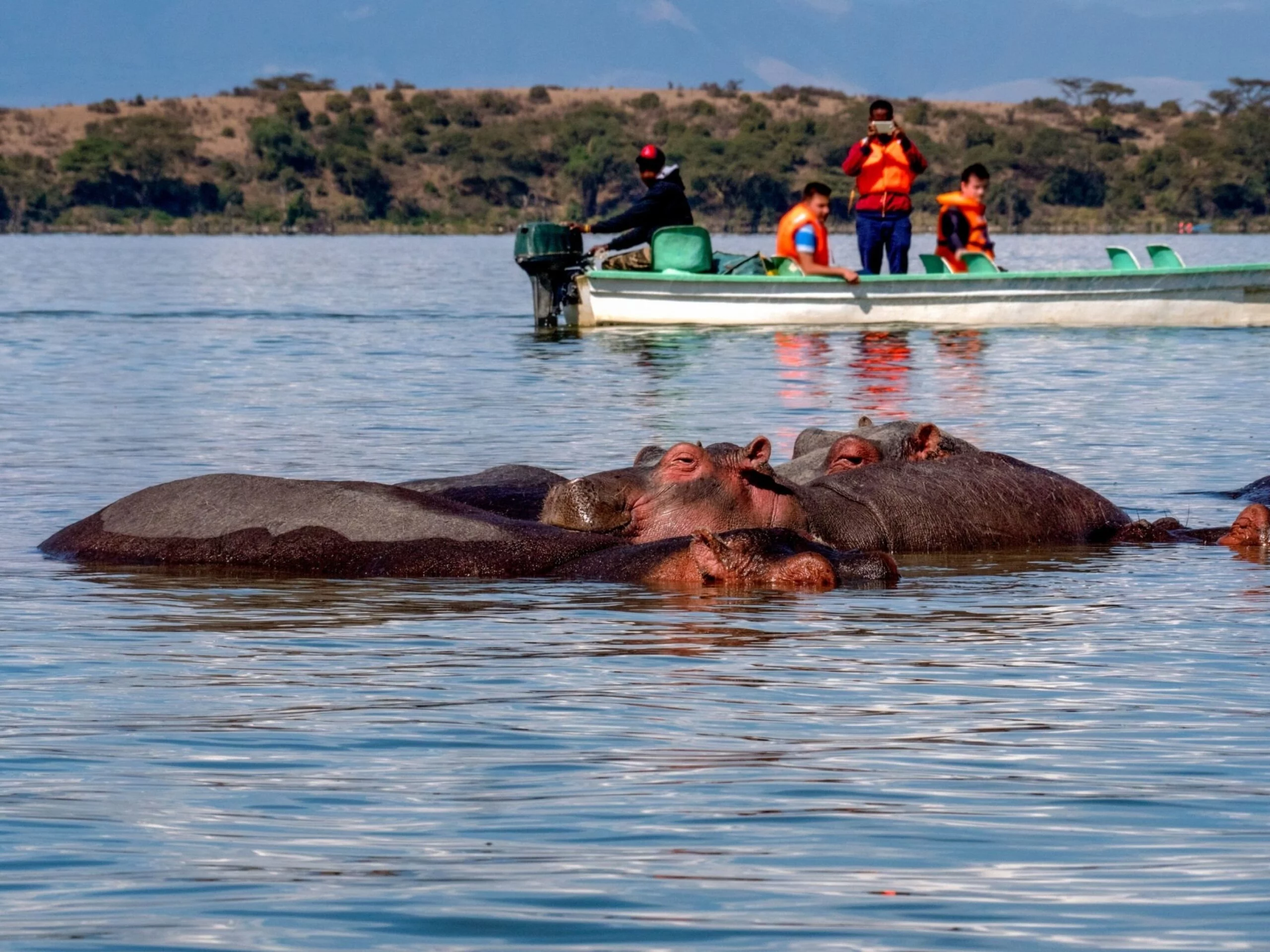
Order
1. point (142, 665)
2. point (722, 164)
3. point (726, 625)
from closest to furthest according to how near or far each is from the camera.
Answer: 1. point (142, 665)
2. point (726, 625)
3. point (722, 164)

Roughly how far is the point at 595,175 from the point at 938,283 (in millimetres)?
56845

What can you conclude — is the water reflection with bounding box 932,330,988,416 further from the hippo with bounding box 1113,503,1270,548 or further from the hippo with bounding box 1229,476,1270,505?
the hippo with bounding box 1113,503,1270,548

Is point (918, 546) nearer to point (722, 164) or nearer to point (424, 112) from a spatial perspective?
point (722, 164)

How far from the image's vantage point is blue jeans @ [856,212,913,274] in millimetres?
24484

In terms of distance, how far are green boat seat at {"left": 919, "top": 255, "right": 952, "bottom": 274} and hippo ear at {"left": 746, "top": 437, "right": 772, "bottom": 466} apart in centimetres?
1597

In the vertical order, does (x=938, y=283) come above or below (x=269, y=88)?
below

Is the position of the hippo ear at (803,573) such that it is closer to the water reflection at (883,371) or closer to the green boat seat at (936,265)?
the water reflection at (883,371)

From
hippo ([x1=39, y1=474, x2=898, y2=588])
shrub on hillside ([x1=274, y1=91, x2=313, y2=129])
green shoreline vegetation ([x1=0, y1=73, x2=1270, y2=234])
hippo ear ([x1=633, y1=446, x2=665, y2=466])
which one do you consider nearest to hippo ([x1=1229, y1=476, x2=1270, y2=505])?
hippo ear ([x1=633, y1=446, x2=665, y2=466])

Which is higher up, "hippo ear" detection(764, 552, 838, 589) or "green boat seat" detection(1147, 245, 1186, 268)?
"green boat seat" detection(1147, 245, 1186, 268)

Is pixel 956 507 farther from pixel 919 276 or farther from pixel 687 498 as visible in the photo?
pixel 919 276

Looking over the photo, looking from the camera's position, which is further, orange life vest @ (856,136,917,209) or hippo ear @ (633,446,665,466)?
orange life vest @ (856,136,917,209)

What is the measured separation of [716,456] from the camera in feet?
31.0

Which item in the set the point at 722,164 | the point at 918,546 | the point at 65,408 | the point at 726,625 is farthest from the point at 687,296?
the point at 722,164

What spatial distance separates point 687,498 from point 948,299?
15.9 metres
